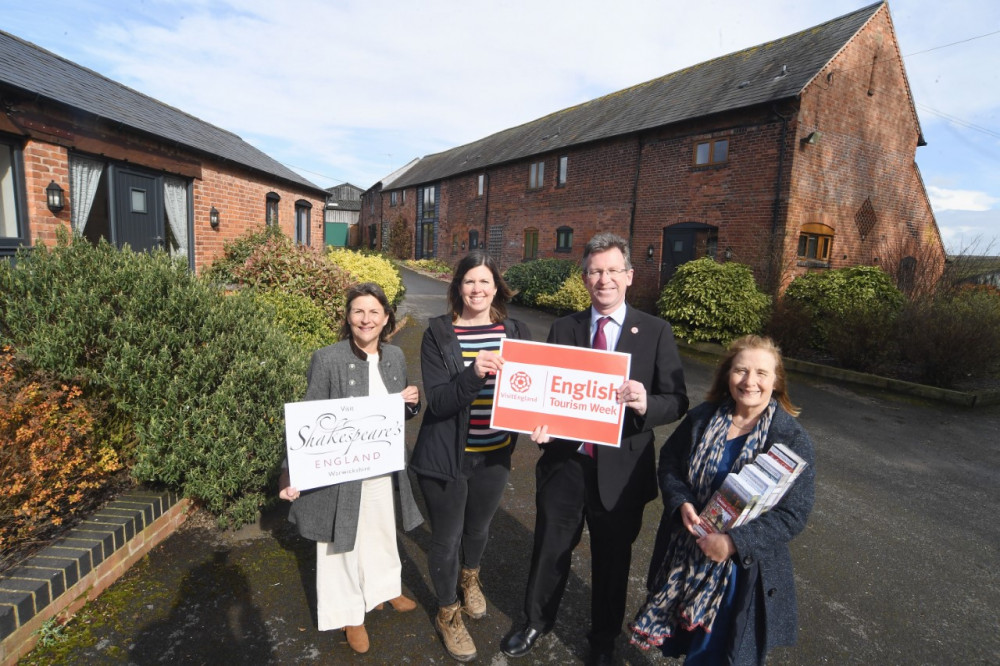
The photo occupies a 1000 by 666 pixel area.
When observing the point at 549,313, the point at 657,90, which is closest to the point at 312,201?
the point at 549,313

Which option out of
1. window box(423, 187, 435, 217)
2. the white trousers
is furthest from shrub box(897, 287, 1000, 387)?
window box(423, 187, 435, 217)

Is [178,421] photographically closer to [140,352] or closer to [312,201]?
[140,352]

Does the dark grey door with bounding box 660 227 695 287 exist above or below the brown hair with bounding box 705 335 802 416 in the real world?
above

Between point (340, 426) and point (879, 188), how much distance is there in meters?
19.1

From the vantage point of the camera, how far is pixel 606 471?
2.55 meters

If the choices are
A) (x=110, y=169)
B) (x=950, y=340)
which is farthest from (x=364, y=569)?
(x=950, y=340)

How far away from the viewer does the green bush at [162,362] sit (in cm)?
335

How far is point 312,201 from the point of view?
1773cm

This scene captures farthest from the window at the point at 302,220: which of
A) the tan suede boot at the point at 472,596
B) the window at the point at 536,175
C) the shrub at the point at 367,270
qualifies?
the tan suede boot at the point at 472,596

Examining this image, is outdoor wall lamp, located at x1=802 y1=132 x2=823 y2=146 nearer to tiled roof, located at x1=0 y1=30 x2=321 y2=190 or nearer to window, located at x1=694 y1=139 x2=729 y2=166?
window, located at x1=694 y1=139 x2=729 y2=166

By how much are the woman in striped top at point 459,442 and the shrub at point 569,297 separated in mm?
13454

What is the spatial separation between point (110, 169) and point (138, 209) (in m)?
1.04

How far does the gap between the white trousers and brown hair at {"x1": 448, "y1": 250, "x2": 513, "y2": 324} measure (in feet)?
3.39

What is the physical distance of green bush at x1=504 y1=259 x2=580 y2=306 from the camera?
18.6m
